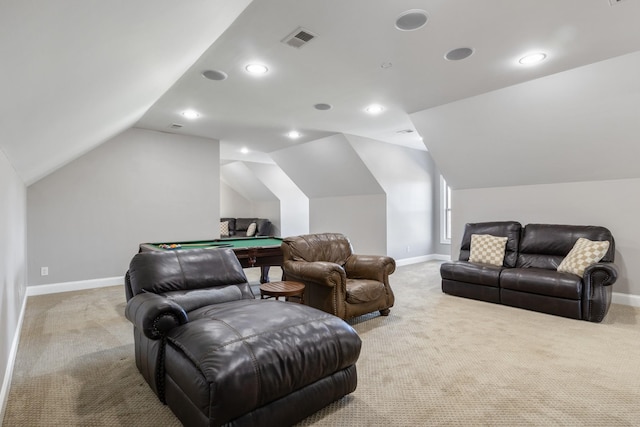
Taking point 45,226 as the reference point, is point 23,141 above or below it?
above

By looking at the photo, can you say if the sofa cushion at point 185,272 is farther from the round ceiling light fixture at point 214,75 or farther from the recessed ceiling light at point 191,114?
the recessed ceiling light at point 191,114

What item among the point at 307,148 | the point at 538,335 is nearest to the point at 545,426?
the point at 538,335

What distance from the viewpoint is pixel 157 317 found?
182 centimetres

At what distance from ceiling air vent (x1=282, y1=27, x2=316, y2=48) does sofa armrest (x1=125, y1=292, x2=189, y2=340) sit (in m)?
2.17

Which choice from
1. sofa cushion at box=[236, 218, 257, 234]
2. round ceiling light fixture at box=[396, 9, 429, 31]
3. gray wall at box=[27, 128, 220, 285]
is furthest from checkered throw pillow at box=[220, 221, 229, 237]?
round ceiling light fixture at box=[396, 9, 429, 31]

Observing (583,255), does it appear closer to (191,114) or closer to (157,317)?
(157,317)

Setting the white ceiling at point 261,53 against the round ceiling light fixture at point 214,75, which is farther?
the round ceiling light fixture at point 214,75

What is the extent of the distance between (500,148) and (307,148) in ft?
11.6

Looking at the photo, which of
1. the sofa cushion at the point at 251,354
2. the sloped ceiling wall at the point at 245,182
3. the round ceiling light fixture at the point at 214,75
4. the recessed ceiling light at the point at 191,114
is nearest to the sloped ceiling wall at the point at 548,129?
the round ceiling light fixture at the point at 214,75

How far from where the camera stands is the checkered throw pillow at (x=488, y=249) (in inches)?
176

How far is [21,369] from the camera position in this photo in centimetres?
239

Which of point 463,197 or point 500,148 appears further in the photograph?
point 463,197

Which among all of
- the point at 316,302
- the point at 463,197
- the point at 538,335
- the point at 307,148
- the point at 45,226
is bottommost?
the point at 538,335

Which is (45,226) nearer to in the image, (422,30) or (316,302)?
(316,302)
